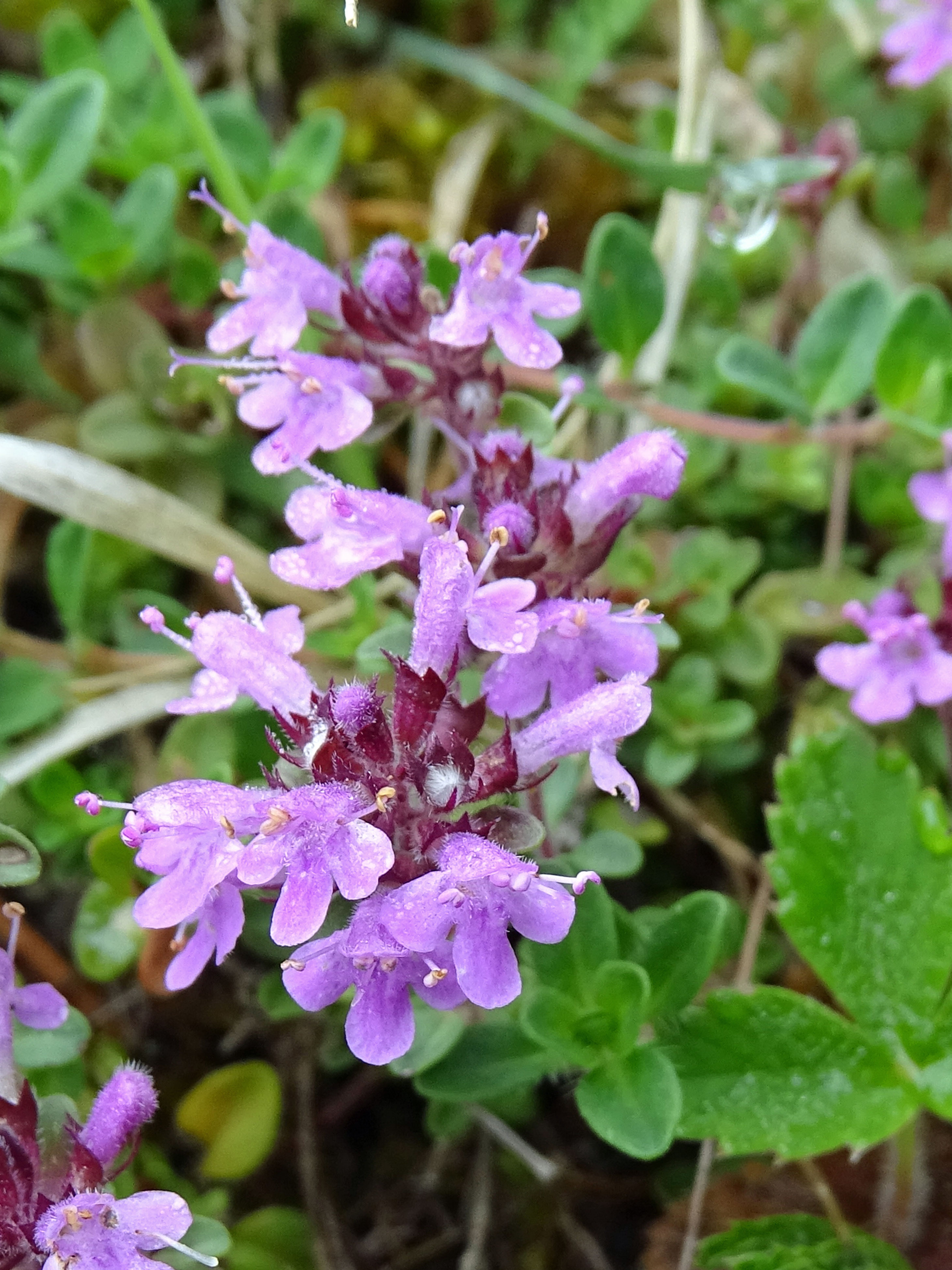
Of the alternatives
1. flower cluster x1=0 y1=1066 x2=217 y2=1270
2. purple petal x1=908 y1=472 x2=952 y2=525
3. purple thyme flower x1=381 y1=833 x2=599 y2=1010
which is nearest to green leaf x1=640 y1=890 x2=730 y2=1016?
purple thyme flower x1=381 y1=833 x2=599 y2=1010

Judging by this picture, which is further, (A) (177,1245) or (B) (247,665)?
(B) (247,665)

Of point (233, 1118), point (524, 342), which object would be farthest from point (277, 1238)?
point (524, 342)

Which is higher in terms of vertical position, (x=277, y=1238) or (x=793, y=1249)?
(x=793, y=1249)

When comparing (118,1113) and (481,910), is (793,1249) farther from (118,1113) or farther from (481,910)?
(118,1113)

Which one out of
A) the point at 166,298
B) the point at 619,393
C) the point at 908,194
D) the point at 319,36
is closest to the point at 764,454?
the point at 619,393

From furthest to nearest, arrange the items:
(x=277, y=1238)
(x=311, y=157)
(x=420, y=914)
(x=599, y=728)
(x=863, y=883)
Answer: (x=311, y=157)
(x=277, y=1238)
(x=863, y=883)
(x=599, y=728)
(x=420, y=914)

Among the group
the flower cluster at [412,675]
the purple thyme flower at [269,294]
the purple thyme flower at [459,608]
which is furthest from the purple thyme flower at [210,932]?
the purple thyme flower at [269,294]

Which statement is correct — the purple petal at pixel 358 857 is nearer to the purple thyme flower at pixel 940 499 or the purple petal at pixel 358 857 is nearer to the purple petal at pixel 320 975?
the purple petal at pixel 320 975
